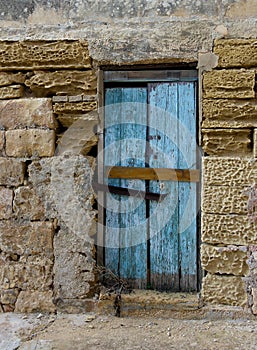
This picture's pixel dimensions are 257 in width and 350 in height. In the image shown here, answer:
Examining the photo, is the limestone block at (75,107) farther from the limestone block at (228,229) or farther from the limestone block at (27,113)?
the limestone block at (228,229)

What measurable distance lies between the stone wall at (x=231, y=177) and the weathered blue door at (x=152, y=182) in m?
0.23

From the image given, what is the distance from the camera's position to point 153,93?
150 inches

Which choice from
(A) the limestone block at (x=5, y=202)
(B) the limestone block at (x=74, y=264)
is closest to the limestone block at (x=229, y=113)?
(B) the limestone block at (x=74, y=264)

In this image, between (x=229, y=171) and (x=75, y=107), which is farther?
(x=75, y=107)

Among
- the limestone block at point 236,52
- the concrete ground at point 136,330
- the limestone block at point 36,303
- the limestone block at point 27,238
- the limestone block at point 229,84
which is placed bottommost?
the concrete ground at point 136,330

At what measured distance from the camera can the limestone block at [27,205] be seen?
376 centimetres

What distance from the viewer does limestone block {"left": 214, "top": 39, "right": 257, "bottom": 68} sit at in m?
3.51

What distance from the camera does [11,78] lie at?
3797mm

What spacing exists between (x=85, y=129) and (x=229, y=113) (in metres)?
1.22

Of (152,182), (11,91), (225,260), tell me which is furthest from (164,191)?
(11,91)

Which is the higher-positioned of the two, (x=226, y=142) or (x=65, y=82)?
(x=65, y=82)

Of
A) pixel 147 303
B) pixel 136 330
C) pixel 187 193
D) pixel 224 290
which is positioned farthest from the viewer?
pixel 187 193

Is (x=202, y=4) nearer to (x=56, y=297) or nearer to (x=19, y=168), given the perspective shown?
(x=19, y=168)

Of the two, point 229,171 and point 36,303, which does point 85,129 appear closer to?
point 229,171
